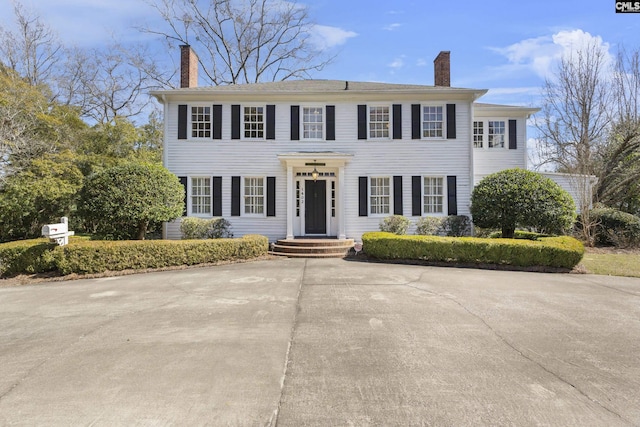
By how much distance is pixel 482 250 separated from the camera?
9344mm

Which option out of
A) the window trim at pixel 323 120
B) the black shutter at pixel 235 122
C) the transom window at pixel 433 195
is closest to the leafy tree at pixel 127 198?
the black shutter at pixel 235 122

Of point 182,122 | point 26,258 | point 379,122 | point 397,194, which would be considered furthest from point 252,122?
point 26,258

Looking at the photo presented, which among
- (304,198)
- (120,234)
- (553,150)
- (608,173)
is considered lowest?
(120,234)

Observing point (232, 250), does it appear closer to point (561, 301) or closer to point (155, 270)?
point (155, 270)

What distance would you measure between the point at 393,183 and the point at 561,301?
788cm

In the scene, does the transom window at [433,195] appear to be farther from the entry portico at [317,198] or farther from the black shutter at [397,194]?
the entry portico at [317,198]

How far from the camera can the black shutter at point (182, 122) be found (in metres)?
13.2

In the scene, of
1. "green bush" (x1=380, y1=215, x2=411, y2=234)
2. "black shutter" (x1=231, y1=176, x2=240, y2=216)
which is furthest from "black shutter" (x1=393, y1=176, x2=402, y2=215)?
"black shutter" (x1=231, y1=176, x2=240, y2=216)

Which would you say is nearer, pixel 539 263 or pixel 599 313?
pixel 599 313

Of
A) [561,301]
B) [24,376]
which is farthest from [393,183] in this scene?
[24,376]

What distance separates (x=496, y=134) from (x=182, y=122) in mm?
13030

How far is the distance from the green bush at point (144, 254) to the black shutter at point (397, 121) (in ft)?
23.1

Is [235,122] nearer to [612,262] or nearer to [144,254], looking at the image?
[144,254]

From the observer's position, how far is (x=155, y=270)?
9.20 m
